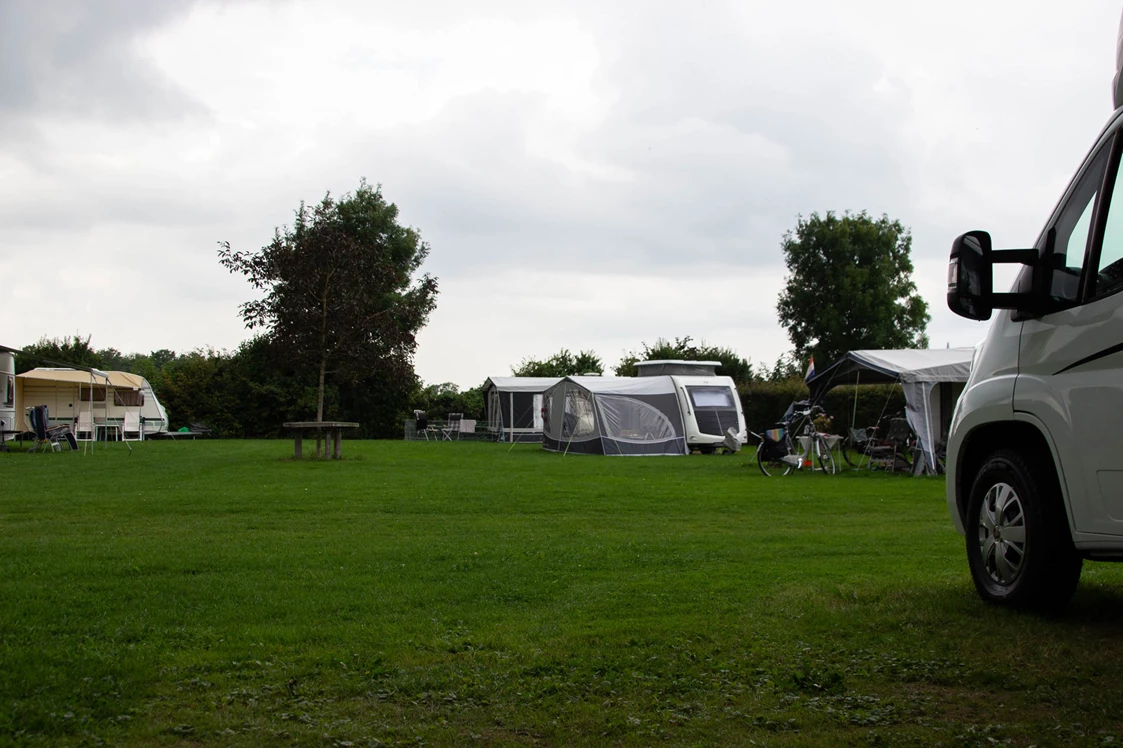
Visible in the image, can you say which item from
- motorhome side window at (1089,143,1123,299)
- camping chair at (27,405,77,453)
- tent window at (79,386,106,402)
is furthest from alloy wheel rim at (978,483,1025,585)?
tent window at (79,386,106,402)

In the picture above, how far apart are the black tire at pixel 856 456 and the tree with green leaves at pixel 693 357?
51.2 feet

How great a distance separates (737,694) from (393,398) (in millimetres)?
32115

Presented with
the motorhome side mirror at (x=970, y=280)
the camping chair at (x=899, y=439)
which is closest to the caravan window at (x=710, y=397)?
the camping chair at (x=899, y=439)

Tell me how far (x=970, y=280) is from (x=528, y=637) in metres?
2.40

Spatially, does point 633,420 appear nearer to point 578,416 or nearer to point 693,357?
point 578,416

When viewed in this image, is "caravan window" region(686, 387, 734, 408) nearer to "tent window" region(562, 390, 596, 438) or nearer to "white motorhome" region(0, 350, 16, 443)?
"tent window" region(562, 390, 596, 438)

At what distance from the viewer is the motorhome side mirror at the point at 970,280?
4105mm

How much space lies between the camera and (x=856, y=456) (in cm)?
2225

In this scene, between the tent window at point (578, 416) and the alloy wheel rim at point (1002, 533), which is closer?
the alloy wheel rim at point (1002, 533)

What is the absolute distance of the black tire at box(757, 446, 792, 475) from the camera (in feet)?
52.7

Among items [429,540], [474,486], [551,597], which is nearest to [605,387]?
[474,486]

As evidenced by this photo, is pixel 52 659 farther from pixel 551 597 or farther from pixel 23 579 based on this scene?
pixel 551 597

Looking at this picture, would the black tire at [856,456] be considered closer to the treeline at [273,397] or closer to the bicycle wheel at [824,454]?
the bicycle wheel at [824,454]

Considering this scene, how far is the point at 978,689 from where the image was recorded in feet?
11.4
